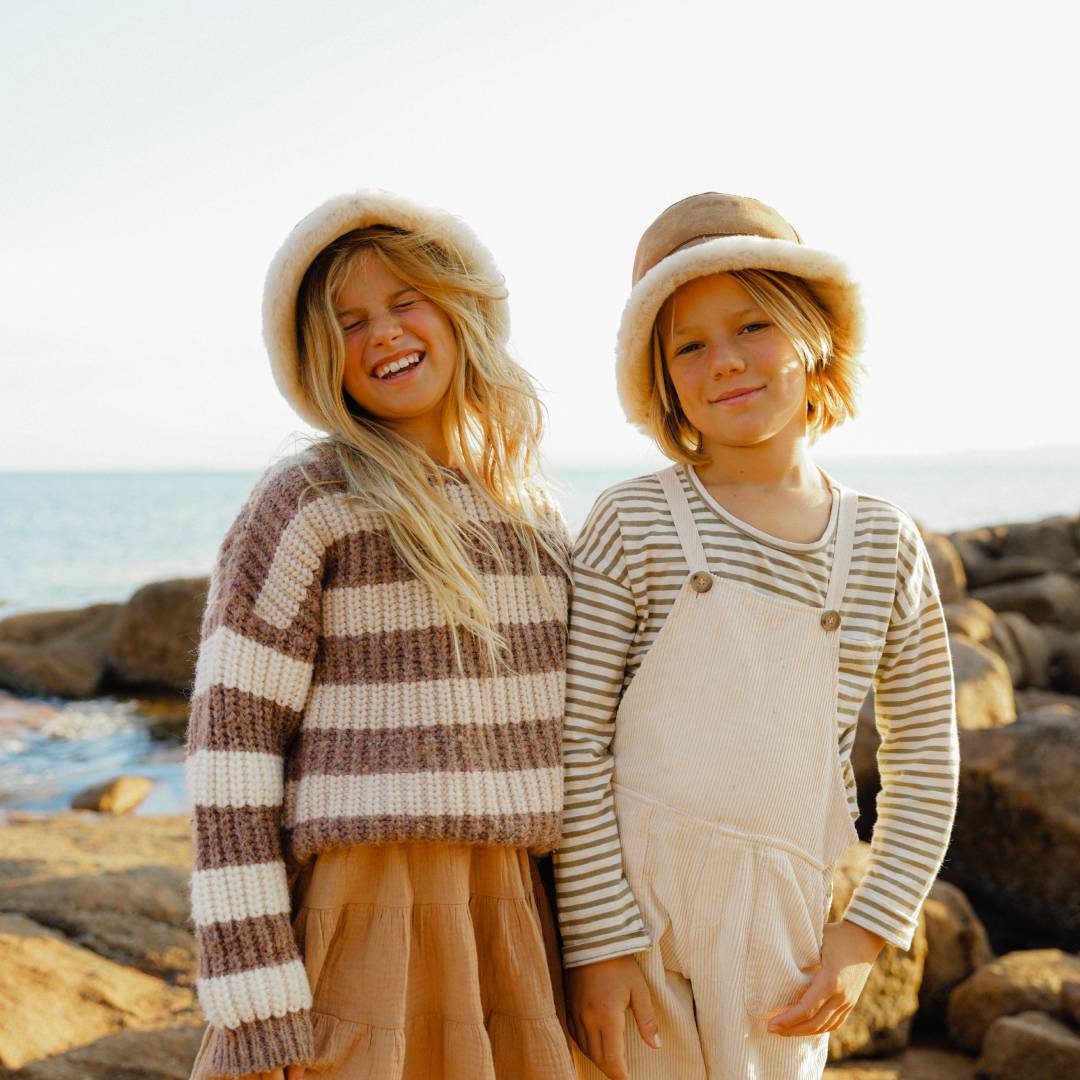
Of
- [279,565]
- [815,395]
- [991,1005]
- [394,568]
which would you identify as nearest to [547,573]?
[394,568]

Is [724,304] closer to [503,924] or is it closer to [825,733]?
[825,733]

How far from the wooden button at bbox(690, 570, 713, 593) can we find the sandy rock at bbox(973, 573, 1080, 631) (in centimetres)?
813

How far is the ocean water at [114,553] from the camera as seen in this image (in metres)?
7.77

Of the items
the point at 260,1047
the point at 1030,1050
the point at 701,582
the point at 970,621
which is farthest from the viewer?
the point at 970,621

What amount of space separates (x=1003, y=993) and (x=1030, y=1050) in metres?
0.29

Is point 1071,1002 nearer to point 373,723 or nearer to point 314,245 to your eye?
point 373,723

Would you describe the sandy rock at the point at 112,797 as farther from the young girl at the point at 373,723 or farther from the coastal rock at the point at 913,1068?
the young girl at the point at 373,723

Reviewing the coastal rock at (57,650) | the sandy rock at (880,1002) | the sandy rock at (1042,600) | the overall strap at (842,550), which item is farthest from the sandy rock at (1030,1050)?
the coastal rock at (57,650)

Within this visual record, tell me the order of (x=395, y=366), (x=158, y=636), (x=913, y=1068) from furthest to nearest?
(x=158, y=636) → (x=913, y=1068) → (x=395, y=366)

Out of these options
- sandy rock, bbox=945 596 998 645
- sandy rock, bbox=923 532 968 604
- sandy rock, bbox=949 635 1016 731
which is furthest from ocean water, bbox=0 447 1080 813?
sandy rock, bbox=923 532 968 604

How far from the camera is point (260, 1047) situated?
5.28ft

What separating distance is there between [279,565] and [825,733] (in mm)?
982

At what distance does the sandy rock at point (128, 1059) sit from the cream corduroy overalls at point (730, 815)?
44.8 inches

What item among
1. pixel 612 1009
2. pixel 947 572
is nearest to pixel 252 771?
pixel 612 1009
